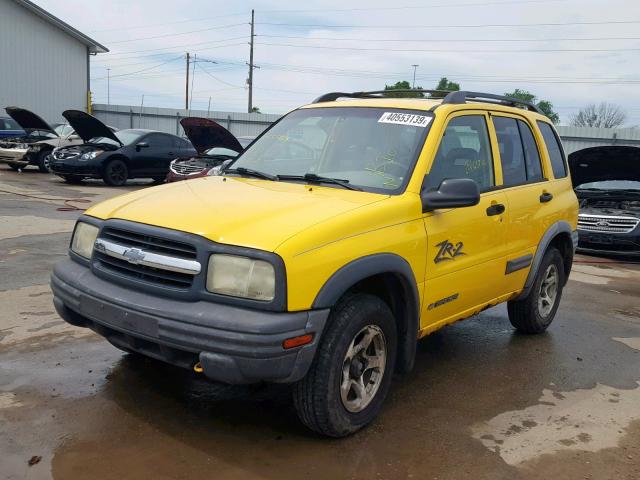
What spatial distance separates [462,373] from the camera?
14.8ft

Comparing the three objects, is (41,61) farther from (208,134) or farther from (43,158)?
(208,134)

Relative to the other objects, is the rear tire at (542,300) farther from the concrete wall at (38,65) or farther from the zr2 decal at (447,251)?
the concrete wall at (38,65)

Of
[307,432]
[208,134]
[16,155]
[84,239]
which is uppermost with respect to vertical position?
[208,134]

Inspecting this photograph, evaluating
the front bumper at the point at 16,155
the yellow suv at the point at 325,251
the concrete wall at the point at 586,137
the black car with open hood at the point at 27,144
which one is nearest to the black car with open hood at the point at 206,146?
the black car with open hood at the point at 27,144

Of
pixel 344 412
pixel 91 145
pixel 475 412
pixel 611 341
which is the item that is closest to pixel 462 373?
pixel 475 412

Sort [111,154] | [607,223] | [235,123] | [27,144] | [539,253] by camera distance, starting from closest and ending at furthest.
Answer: [539,253], [607,223], [111,154], [27,144], [235,123]

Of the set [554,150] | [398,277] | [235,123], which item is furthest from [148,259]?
[235,123]

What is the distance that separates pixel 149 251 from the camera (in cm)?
314

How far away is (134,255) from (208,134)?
1130cm

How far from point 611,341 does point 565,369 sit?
3.56 ft

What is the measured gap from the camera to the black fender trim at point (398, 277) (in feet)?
9.89

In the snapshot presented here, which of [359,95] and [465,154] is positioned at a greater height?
[359,95]

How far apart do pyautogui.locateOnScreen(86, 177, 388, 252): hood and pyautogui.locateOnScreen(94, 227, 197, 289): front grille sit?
0.09 m

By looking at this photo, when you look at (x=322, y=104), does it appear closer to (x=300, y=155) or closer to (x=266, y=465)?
(x=300, y=155)
